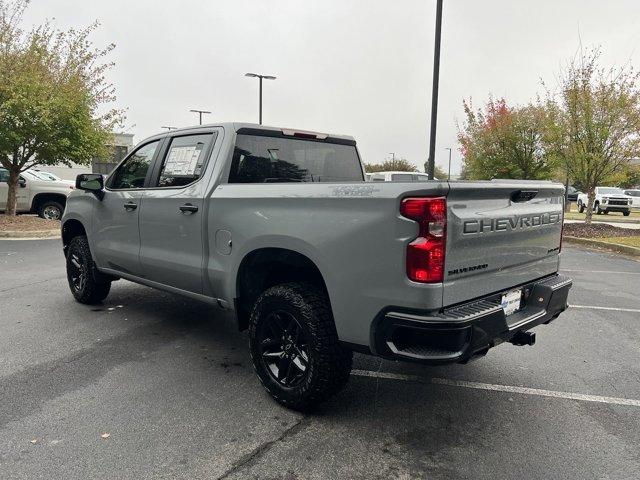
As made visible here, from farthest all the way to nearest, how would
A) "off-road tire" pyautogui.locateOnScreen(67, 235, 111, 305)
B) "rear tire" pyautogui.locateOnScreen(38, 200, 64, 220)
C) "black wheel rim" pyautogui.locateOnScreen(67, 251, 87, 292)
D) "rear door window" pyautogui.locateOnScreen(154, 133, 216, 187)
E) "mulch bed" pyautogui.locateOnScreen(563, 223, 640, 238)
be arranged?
"rear tire" pyautogui.locateOnScreen(38, 200, 64, 220)
"mulch bed" pyautogui.locateOnScreen(563, 223, 640, 238)
"black wheel rim" pyautogui.locateOnScreen(67, 251, 87, 292)
"off-road tire" pyautogui.locateOnScreen(67, 235, 111, 305)
"rear door window" pyautogui.locateOnScreen(154, 133, 216, 187)

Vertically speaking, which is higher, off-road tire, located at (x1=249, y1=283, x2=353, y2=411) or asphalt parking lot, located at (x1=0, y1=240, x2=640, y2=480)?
off-road tire, located at (x1=249, y1=283, x2=353, y2=411)

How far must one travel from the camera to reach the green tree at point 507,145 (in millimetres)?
20812

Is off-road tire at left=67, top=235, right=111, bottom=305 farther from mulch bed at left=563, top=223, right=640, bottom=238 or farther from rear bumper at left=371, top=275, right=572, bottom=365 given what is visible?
mulch bed at left=563, top=223, right=640, bottom=238

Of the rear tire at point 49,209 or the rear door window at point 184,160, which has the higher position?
the rear door window at point 184,160

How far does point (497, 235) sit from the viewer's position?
2.93 metres

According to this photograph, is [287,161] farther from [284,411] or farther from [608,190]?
[608,190]

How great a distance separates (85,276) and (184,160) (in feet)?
7.49

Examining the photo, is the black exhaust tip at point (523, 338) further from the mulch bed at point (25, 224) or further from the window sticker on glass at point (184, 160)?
the mulch bed at point (25, 224)

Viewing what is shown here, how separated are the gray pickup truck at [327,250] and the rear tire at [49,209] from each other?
11625 millimetres

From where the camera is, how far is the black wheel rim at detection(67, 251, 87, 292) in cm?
559

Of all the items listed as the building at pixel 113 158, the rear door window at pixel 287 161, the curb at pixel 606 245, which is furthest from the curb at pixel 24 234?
the curb at pixel 606 245

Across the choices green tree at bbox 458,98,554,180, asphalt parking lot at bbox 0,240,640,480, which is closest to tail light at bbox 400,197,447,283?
asphalt parking lot at bbox 0,240,640,480

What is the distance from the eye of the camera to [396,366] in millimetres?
4098

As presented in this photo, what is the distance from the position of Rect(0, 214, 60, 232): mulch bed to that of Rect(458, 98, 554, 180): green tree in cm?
1691
